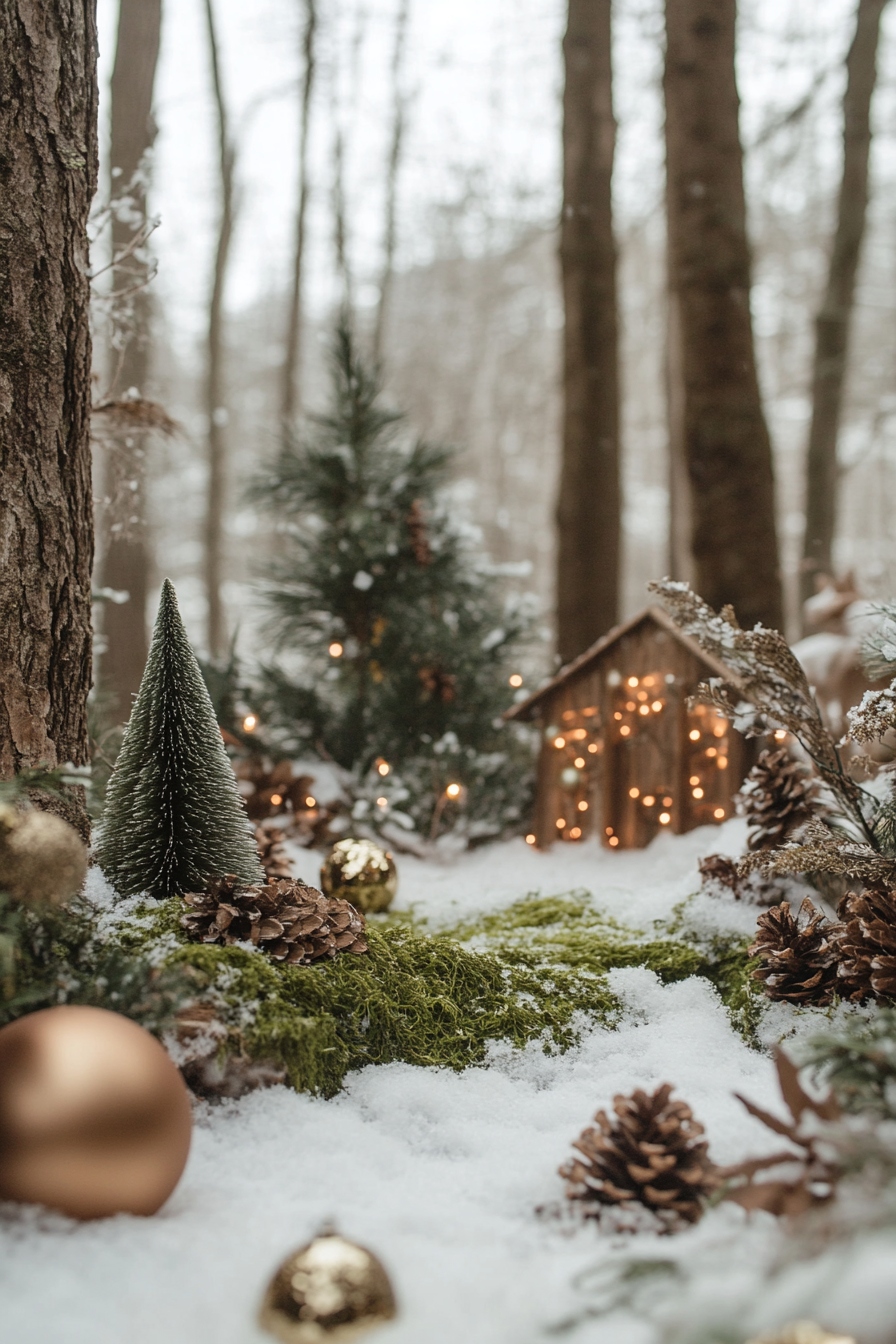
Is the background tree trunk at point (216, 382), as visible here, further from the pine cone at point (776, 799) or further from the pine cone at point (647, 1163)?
the pine cone at point (647, 1163)

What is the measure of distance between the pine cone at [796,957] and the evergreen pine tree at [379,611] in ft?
7.33

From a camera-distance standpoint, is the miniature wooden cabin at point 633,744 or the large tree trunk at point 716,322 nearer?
the miniature wooden cabin at point 633,744

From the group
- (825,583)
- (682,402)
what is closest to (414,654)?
(682,402)

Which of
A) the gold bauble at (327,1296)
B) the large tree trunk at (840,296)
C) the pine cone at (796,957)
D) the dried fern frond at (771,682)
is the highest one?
the large tree trunk at (840,296)

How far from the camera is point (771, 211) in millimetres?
10508

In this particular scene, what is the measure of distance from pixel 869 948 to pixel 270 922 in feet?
4.36

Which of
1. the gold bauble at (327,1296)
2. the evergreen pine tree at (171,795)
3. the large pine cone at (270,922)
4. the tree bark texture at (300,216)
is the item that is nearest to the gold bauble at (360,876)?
the evergreen pine tree at (171,795)

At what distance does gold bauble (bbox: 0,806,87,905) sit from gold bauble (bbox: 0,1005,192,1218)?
0.24 meters

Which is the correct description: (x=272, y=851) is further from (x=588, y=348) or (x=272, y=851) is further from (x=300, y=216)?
(x=300, y=216)

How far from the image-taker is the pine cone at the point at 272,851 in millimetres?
2822

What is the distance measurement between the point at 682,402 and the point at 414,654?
1.78 meters

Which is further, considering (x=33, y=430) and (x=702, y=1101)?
(x=33, y=430)

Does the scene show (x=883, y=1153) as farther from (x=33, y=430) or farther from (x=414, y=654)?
(x=414, y=654)

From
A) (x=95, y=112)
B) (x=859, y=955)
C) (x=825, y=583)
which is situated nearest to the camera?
(x=859, y=955)
